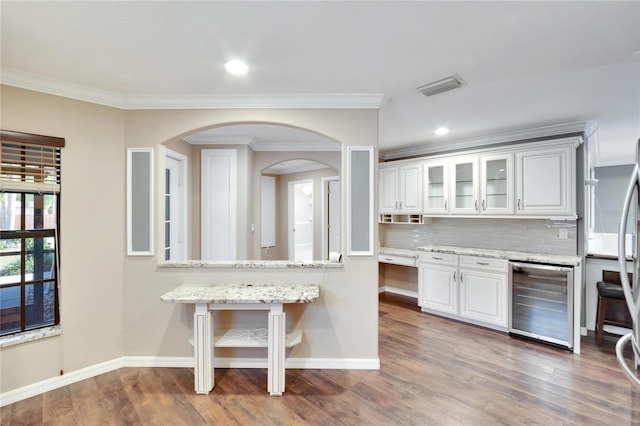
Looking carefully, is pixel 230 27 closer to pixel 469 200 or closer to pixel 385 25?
pixel 385 25

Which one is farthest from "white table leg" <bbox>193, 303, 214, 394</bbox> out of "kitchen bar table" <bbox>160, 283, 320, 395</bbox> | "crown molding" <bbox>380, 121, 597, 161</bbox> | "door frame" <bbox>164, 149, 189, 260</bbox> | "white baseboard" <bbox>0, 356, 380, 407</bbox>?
"crown molding" <bbox>380, 121, 597, 161</bbox>

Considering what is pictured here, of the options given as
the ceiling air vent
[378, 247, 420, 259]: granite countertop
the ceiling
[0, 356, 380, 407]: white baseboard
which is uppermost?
the ceiling

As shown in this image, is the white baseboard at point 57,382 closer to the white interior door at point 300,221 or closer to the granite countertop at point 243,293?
the granite countertop at point 243,293

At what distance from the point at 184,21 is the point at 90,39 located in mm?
676

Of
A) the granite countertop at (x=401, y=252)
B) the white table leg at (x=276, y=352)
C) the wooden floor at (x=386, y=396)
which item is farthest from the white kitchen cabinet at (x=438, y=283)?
the white table leg at (x=276, y=352)

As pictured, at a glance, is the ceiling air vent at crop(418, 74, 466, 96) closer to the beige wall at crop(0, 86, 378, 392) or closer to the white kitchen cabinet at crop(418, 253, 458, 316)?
the beige wall at crop(0, 86, 378, 392)

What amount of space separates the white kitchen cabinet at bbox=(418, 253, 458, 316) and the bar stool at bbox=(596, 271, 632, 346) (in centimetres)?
141

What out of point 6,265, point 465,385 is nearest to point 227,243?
point 6,265

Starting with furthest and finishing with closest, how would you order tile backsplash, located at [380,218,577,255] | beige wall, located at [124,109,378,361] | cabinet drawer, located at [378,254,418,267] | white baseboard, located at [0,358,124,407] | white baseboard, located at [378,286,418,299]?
white baseboard, located at [378,286,418,299] → cabinet drawer, located at [378,254,418,267] → tile backsplash, located at [380,218,577,255] → beige wall, located at [124,109,378,361] → white baseboard, located at [0,358,124,407]

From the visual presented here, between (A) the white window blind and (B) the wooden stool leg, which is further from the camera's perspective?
(B) the wooden stool leg

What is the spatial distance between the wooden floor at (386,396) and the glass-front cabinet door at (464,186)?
1834 mm

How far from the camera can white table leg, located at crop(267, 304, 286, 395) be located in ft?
7.38

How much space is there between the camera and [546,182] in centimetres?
335

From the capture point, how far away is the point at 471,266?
3660mm
